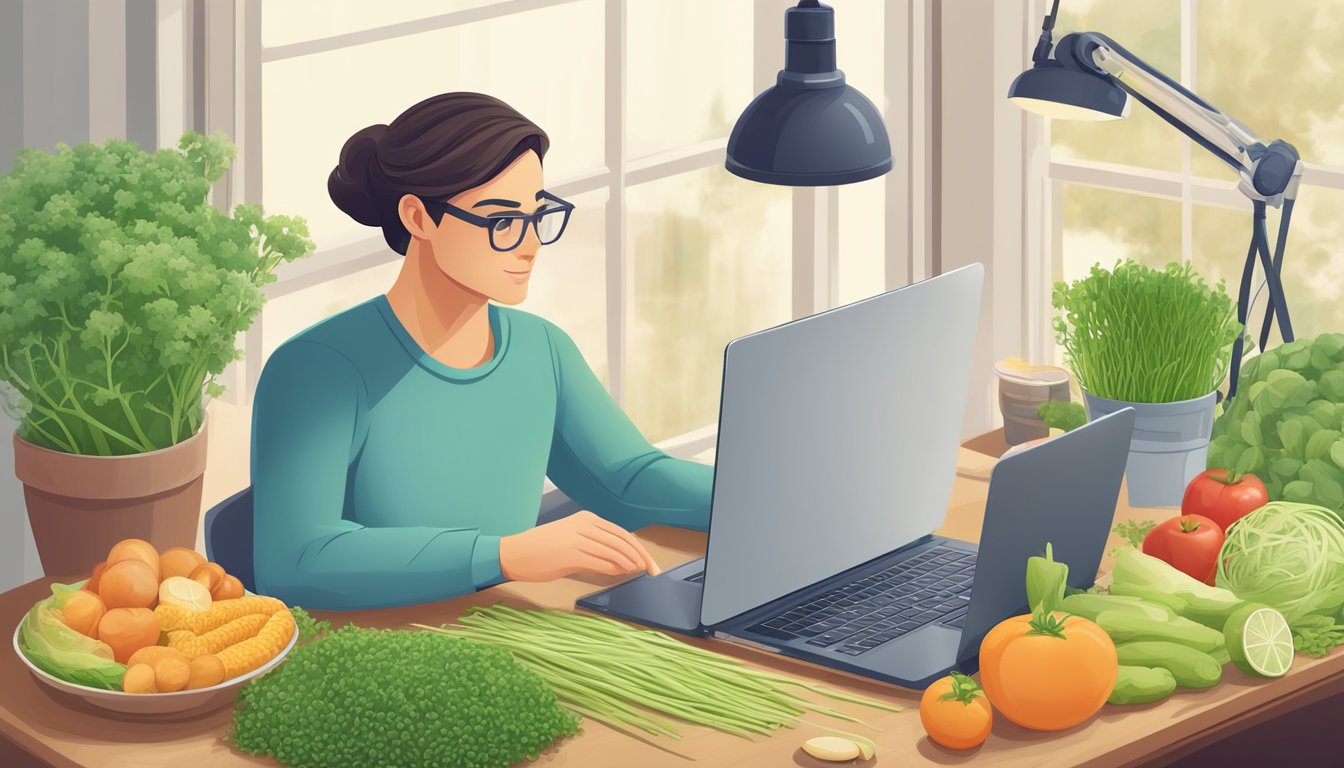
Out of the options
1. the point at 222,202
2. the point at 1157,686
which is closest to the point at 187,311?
the point at 222,202

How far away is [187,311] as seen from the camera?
2.35 metres

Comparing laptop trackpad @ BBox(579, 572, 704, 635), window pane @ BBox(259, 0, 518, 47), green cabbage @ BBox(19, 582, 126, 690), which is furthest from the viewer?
window pane @ BBox(259, 0, 518, 47)

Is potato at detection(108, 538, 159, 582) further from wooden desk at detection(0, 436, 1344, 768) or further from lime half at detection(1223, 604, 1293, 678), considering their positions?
lime half at detection(1223, 604, 1293, 678)

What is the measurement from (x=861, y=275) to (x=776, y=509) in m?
1.81

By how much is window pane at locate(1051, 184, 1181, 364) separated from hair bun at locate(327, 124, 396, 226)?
1.65 m

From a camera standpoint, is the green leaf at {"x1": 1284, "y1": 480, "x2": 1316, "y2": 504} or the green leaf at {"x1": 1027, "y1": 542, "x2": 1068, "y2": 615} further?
the green leaf at {"x1": 1284, "y1": 480, "x2": 1316, "y2": 504}

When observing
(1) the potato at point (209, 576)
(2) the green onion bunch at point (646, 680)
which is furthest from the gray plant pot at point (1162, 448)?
(1) the potato at point (209, 576)

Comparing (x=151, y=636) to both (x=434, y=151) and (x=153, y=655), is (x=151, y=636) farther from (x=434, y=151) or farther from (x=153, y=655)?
(x=434, y=151)

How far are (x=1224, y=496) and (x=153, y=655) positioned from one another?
1.34 m

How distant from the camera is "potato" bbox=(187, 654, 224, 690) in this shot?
202 cm

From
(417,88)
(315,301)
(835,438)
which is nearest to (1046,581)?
(835,438)

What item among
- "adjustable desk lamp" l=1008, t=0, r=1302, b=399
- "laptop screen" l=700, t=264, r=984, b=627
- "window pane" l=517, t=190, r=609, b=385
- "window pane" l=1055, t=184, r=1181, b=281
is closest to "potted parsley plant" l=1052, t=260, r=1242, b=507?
"adjustable desk lamp" l=1008, t=0, r=1302, b=399

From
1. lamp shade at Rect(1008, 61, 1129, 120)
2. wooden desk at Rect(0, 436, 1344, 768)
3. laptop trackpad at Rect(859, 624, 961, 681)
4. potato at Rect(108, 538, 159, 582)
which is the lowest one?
wooden desk at Rect(0, 436, 1344, 768)

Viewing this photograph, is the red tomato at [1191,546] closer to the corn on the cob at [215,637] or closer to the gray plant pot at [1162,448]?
the gray plant pot at [1162,448]
